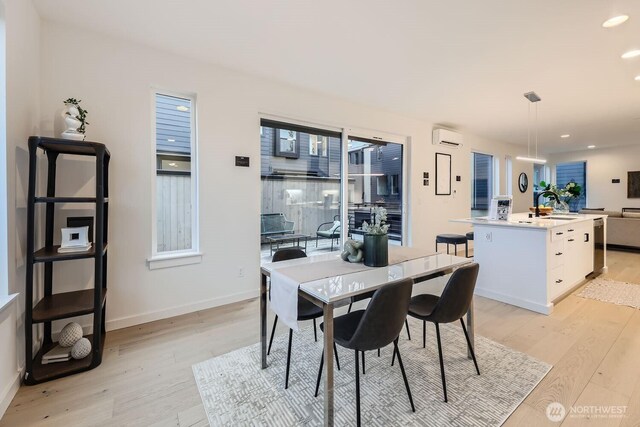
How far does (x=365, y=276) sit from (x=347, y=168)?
9.16 feet

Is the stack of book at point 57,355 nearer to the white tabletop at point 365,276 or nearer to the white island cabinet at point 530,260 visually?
the white tabletop at point 365,276

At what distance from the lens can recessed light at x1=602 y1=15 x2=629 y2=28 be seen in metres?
2.25

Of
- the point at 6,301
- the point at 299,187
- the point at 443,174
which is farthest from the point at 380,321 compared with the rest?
the point at 443,174

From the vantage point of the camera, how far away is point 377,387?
6.10ft

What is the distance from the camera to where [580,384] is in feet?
6.19

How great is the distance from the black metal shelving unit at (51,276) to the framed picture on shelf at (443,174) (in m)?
5.15

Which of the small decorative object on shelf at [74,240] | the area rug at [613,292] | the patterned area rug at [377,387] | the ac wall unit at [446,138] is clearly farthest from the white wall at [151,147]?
the area rug at [613,292]

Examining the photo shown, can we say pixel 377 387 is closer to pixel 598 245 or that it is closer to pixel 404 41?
pixel 404 41

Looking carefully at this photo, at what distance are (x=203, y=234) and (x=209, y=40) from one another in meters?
1.85

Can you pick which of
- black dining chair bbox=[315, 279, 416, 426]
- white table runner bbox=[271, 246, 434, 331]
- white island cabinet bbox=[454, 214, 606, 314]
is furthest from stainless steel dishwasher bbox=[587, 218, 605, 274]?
black dining chair bbox=[315, 279, 416, 426]

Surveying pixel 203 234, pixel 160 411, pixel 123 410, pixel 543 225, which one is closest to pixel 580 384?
pixel 543 225

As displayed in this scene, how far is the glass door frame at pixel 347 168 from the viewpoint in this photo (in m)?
4.34

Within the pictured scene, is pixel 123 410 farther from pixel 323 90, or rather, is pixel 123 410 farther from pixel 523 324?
pixel 323 90

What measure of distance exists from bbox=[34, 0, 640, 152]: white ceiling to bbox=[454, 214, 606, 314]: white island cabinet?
5.54 feet
